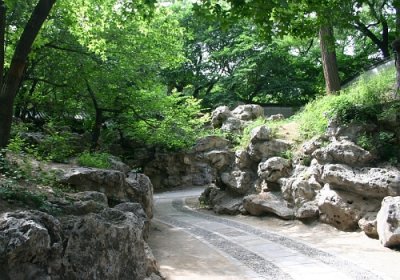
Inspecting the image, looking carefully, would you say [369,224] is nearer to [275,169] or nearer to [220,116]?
[275,169]

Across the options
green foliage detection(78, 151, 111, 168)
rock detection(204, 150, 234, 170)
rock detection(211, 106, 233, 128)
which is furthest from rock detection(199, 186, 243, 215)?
green foliage detection(78, 151, 111, 168)

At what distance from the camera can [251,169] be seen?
51.9 ft

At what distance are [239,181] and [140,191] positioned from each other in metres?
5.61

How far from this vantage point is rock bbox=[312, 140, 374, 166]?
11.1 meters

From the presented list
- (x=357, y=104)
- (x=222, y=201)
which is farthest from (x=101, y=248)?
(x=222, y=201)

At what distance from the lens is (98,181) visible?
9734 millimetres

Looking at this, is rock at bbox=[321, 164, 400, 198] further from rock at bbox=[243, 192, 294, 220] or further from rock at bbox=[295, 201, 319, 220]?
rock at bbox=[243, 192, 294, 220]

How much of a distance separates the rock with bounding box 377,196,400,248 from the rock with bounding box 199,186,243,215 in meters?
6.42

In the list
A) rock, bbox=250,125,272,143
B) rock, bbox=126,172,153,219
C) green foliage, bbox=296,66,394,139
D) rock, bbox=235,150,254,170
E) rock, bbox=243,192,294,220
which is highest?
green foliage, bbox=296,66,394,139

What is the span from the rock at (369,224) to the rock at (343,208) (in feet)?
0.51

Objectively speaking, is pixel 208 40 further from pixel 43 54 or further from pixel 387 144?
pixel 387 144

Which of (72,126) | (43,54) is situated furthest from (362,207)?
(72,126)

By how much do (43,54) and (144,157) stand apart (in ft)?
36.2

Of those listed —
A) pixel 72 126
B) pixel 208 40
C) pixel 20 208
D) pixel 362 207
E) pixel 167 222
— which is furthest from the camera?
pixel 208 40
